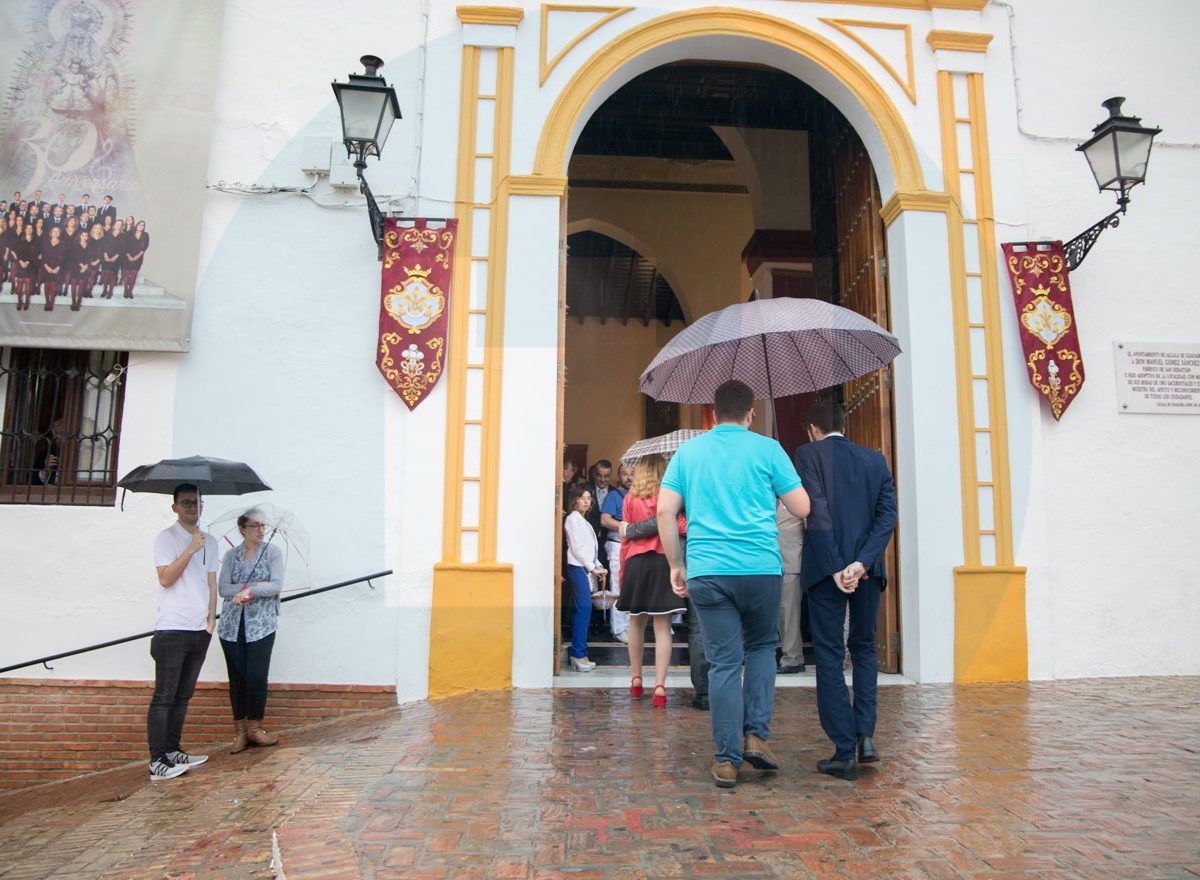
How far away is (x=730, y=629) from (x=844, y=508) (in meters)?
0.80

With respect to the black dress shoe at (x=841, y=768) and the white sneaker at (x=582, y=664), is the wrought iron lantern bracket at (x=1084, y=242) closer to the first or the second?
the black dress shoe at (x=841, y=768)

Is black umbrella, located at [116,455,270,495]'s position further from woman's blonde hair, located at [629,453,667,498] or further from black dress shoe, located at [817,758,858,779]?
black dress shoe, located at [817,758,858,779]

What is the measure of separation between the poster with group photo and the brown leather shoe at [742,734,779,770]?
4972 millimetres

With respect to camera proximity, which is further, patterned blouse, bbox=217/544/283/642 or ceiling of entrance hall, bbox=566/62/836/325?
ceiling of entrance hall, bbox=566/62/836/325

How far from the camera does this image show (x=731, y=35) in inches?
288

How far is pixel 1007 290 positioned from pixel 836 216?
2.20 m

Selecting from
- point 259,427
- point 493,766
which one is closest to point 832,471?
point 493,766

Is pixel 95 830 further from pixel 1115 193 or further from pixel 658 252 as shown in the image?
pixel 658 252

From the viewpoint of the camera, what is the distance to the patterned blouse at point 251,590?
561 centimetres

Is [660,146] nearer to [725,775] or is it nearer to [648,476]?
[648,476]

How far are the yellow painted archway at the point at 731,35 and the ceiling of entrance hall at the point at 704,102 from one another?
1.89 m

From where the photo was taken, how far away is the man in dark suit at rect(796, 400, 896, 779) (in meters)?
4.11

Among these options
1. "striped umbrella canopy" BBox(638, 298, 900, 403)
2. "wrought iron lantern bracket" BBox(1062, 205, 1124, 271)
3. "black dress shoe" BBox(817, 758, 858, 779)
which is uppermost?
"wrought iron lantern bracket" BBox(1062, 205, 1124, 271)

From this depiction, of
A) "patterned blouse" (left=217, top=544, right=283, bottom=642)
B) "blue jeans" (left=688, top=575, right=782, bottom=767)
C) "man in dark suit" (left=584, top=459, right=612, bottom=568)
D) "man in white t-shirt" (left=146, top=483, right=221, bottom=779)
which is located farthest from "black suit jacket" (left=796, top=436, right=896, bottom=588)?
"man in dark suit" (left=584, top=459, right=612, bottom=568)
